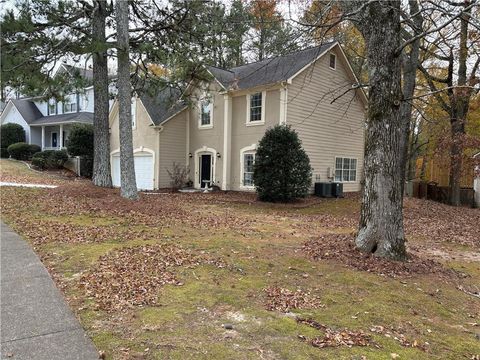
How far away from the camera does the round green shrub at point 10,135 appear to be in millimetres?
31875

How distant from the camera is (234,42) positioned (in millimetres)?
13250

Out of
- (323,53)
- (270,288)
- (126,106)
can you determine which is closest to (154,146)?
(126,106)

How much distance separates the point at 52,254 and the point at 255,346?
3.91 m

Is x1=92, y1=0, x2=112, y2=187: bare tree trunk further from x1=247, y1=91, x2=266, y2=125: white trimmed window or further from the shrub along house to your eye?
the shrub along house

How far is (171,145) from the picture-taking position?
19.9 metres

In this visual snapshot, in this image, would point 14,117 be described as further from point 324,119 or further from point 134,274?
point 134,274

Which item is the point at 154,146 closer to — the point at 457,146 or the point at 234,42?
the point at 234,42

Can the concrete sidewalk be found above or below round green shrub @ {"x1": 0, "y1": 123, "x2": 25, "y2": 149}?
below

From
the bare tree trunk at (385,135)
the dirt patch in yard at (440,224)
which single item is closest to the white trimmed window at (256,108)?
the dirt patch in yard at (440,224)

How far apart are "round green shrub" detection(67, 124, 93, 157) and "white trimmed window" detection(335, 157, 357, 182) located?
16488 millimetres

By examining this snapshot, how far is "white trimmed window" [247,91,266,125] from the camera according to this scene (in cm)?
1684

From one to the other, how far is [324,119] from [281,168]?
5572 mm

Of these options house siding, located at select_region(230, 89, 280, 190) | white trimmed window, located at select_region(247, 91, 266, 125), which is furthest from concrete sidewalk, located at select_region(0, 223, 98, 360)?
white trimmed window, located at select_region(247, 91, 266, 125)

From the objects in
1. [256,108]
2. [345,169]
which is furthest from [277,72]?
[345,169]
